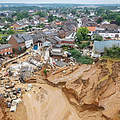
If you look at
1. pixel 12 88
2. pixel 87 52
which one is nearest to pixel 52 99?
pixel 12 88

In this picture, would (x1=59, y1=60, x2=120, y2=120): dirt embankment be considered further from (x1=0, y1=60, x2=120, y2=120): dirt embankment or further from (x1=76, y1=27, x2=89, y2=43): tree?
(x1=76, y1=27, x2=89, y2=43): tree

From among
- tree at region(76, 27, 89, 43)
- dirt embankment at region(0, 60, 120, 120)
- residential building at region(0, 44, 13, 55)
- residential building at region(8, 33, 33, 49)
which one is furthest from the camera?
tree at region(76, 27, 89, 43)

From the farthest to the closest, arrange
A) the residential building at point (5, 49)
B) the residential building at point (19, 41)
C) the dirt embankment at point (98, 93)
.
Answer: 1. the residential building at point (19, 41)
2. the residential building at point (5, 49)
3. the dirt embankment at point (98, 93)

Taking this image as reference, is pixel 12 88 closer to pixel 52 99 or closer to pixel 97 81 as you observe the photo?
pixel 52 99

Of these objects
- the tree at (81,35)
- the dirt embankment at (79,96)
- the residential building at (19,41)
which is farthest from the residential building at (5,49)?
the tree at (81,35)

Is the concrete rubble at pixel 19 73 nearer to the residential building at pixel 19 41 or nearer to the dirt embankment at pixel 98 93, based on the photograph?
the residential building at pixel 19 41

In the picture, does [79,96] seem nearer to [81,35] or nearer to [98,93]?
[98,93]

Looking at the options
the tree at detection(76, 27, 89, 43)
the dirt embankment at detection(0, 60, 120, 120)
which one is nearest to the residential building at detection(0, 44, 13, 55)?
the dirt embankment at detection(0, 60, 120, 120)

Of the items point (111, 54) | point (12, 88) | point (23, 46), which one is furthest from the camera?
point (23, 46)

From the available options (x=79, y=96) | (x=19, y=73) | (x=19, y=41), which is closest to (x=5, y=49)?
(x=19, y=41)

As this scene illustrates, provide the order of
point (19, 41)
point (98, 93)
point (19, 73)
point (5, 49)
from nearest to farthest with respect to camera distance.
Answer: point (98, 93)
point (19, 73)
point (5, 49)
point (19, 41)

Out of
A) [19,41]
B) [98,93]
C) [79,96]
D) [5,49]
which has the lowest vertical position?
[79,96]
